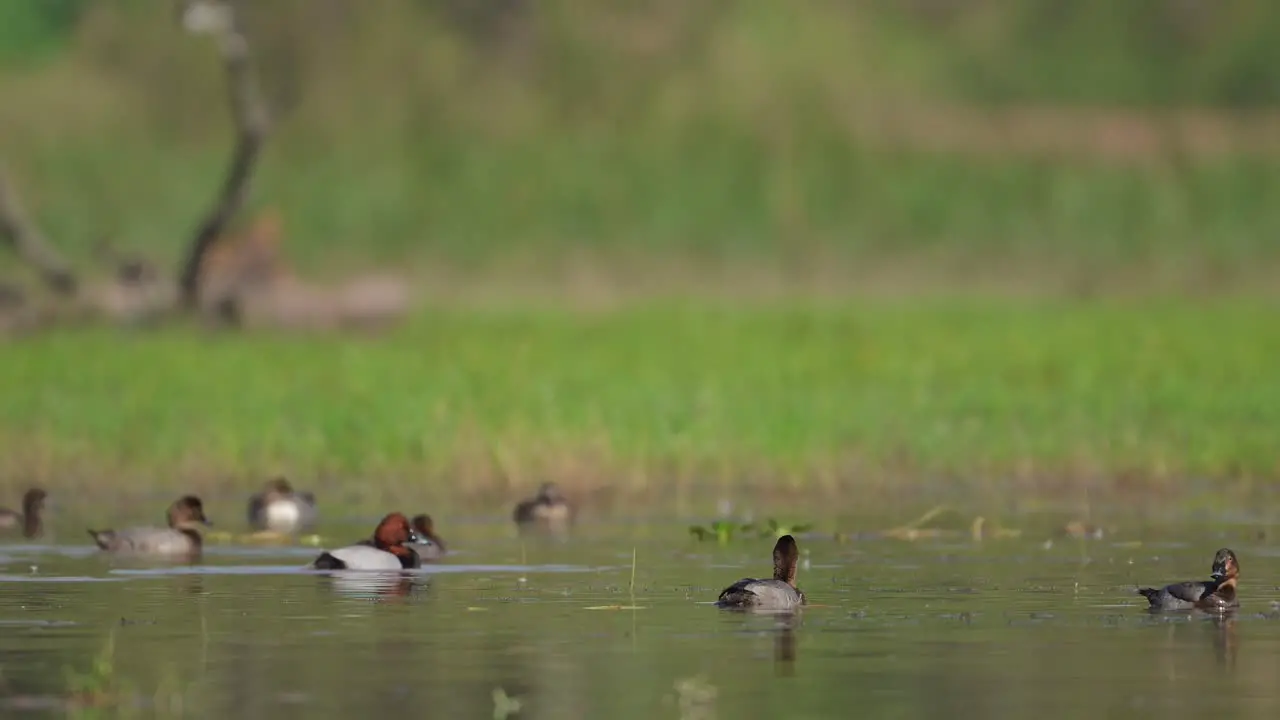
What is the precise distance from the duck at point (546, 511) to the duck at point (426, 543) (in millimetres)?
1761

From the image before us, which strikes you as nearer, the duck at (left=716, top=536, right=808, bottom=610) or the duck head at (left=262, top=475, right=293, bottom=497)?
the duck at (left=716, top=536, right=808, bottom=610)

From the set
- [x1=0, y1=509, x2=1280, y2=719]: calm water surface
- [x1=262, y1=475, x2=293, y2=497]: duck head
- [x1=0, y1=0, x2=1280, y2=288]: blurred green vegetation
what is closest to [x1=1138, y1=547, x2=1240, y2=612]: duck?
[x1=0, y1=509, x2=1280, y2=719]: calm water surface

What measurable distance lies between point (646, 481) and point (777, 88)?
Result: 6102cm

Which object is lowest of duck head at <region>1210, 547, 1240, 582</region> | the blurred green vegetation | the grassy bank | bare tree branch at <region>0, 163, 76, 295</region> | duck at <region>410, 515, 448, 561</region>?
duck head at <region>1210, 547, 1240, 582</region>

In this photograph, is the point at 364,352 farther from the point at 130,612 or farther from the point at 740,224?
the point at 740,224

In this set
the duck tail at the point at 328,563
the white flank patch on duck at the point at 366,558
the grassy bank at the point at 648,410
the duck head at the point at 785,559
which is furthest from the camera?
the grassy bank at the point at 648,410

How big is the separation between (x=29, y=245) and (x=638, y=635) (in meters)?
28.9

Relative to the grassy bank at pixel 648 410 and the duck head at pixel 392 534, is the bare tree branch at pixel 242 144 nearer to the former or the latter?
the grassy bank at pixel 648 410

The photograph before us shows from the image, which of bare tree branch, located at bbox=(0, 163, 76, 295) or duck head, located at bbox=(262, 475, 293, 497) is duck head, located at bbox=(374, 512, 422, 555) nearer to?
duck head, located at bbox=(262, 475, 293, 497)

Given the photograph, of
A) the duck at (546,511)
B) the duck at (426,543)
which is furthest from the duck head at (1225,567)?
the duck at (546,511)

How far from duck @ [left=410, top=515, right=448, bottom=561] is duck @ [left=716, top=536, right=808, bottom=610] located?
3523mm

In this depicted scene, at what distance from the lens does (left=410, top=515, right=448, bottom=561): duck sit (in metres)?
20.0

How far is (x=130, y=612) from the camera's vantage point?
1677 centimetres

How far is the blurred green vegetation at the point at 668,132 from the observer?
73.4 m
